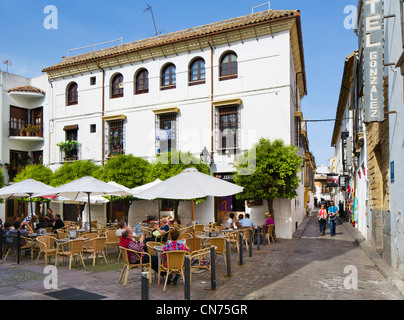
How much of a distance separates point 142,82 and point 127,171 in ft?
19.7

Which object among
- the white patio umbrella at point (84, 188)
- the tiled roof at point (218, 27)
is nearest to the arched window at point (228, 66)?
the tiled roof at point (218, 27)

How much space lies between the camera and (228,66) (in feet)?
59.9

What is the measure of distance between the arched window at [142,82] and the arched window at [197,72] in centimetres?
304

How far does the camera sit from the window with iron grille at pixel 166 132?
1931 cm

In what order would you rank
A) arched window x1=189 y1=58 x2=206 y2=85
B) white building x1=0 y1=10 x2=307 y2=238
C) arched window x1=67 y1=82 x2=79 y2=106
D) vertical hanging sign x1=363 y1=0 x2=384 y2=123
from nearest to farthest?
vertical hanging sign x1=363 y1=0 x2=384 y2=123, white building x1=0 y1=10 x2=307 y2=238, arched window x1=189 y1=58 x2=206 y2=85, arched window x1=67 y1=82 x2=79 y2=106

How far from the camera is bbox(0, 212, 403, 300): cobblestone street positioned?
6.86 metres

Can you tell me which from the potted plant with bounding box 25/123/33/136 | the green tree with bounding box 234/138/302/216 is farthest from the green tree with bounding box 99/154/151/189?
the potted plant with bounding box 25/123/33/136

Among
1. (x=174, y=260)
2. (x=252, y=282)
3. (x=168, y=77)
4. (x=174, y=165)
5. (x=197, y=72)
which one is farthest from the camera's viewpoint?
(x=168, y=77)

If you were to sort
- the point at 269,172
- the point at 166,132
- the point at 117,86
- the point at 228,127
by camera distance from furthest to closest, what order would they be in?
1. the point at 117,86
2. the point at 166,132
3. the point at 228,127
4. the point at 269,172

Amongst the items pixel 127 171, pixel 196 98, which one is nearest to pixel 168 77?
pixel 196 98

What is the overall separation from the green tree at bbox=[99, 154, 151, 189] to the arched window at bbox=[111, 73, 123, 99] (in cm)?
483

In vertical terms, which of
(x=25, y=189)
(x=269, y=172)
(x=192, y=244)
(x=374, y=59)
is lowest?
(x=192, y=244)

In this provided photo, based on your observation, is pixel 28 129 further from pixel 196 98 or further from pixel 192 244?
pixel 192 244

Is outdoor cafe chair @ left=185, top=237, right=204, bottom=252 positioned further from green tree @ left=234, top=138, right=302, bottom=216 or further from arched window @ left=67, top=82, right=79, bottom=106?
arched window @ left=67, top=82, right=79, bottom=106
